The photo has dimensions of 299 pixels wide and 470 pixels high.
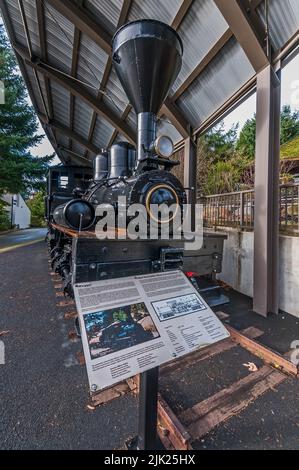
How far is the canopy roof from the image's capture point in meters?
3.23

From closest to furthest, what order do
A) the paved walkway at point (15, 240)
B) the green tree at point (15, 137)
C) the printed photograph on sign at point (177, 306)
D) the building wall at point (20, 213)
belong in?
the printed photograph on sign at point (177, 306), the paved walkway at point (15, 240), the green tree at point (15, 137), the building wall at point (20, 213)

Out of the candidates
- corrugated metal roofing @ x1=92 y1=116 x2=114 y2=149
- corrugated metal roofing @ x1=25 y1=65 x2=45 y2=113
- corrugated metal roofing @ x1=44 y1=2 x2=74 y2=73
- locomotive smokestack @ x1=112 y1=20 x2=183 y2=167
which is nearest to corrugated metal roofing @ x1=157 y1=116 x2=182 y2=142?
corrugated metal roofing @ x1=92 y1=116 x2=114 y2=149

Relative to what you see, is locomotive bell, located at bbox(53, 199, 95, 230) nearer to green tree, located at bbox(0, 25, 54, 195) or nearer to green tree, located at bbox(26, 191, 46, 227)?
green tree, located at bbox(0, 25, 54, 195)

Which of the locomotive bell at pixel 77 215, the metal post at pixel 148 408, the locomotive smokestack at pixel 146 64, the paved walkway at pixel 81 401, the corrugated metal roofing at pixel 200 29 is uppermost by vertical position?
the corrugated metal roofing at pixel 200 29

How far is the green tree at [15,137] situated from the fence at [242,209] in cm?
1027

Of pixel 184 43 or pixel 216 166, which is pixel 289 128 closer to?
pixel 216 166

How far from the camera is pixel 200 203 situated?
270 inches

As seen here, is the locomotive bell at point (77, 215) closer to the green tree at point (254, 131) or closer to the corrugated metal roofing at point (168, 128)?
the corrugated metal roofing at point (168, 128)

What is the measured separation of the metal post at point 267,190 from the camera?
3.36 meters

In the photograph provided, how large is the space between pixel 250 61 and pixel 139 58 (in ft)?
5.46

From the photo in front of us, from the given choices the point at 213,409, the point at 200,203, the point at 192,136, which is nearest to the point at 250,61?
the point at 192,136

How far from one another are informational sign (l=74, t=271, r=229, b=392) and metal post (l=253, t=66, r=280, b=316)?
86.0 inches

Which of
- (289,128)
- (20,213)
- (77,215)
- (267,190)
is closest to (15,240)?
(77,215)

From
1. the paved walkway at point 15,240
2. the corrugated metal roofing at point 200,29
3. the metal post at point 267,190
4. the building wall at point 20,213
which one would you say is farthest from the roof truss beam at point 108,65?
the building wall at point 20,213
